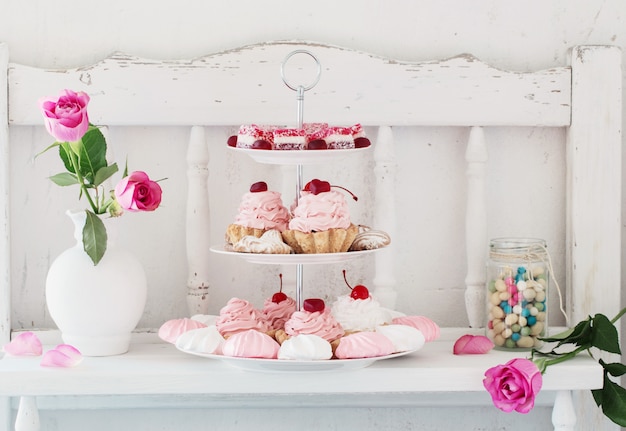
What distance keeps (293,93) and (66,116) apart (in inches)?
15.6

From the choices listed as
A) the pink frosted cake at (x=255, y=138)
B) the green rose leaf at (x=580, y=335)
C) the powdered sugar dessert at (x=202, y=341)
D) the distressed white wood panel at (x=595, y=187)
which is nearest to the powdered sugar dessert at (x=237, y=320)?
the powdered sugar dessert at (x=202, y=341)

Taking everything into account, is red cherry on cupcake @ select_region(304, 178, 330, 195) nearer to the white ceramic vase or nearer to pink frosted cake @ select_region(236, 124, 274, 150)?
pink frosted cake @ select_region(236, 124, 274, 150)

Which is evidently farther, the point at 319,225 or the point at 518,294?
the point at 518,294

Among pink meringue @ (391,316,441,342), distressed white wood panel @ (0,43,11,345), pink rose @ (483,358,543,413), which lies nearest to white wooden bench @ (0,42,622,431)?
distressed white wood panel @ (0,43,11,345)

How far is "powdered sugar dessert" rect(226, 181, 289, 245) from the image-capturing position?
1247mm

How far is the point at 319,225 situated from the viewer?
1.22 m

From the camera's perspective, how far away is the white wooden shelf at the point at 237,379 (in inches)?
48.0

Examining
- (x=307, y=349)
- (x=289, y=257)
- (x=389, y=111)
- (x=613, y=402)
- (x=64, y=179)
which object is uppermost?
(x=389, y=111)

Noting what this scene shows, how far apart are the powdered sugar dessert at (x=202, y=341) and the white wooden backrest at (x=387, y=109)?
23 cm

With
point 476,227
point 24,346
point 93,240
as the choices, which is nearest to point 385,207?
point 476,227

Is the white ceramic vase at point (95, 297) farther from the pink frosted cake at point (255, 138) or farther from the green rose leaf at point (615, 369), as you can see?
the green rose leaf at point (615, 369)

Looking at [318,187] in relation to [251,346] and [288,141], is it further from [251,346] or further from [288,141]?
[251,346]

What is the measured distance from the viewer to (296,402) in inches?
59.5

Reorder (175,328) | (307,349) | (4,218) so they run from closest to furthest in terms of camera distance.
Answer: (307,349), (175,328), (4,218)
